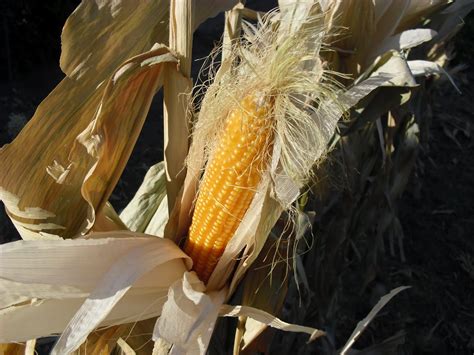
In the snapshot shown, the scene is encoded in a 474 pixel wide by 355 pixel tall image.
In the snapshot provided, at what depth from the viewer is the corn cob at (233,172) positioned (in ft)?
2.15

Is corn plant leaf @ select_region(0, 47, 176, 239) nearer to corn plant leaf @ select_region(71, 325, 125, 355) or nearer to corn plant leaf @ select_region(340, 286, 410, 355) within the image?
corn plant leaf @ select_region(71, 325, 125, 355)

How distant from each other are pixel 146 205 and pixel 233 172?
0.32 m

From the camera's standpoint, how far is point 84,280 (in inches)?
25.9

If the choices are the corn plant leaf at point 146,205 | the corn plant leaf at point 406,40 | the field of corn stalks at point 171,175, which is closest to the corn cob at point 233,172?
the field of corn stalks at point 171,175

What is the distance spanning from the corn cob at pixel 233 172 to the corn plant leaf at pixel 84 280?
6 centimetres

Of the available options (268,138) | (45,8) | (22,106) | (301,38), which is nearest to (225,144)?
(268,138)

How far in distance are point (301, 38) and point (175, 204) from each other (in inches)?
10.4

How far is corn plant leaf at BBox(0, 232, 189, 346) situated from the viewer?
2.05 ft

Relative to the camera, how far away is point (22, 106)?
9.47 ft

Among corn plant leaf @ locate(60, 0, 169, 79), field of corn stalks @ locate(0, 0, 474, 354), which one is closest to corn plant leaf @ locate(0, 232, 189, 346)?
field of corn stalks @ locate(0, 0, 474, 354)

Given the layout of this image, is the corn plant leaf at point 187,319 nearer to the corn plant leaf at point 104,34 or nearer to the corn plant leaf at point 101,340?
the corn plant leaf at point 101,340

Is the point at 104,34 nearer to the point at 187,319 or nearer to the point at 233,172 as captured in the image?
the point at 233,172

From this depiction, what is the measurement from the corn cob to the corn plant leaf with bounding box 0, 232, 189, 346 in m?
0.06

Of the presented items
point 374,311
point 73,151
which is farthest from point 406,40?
point 73,151
